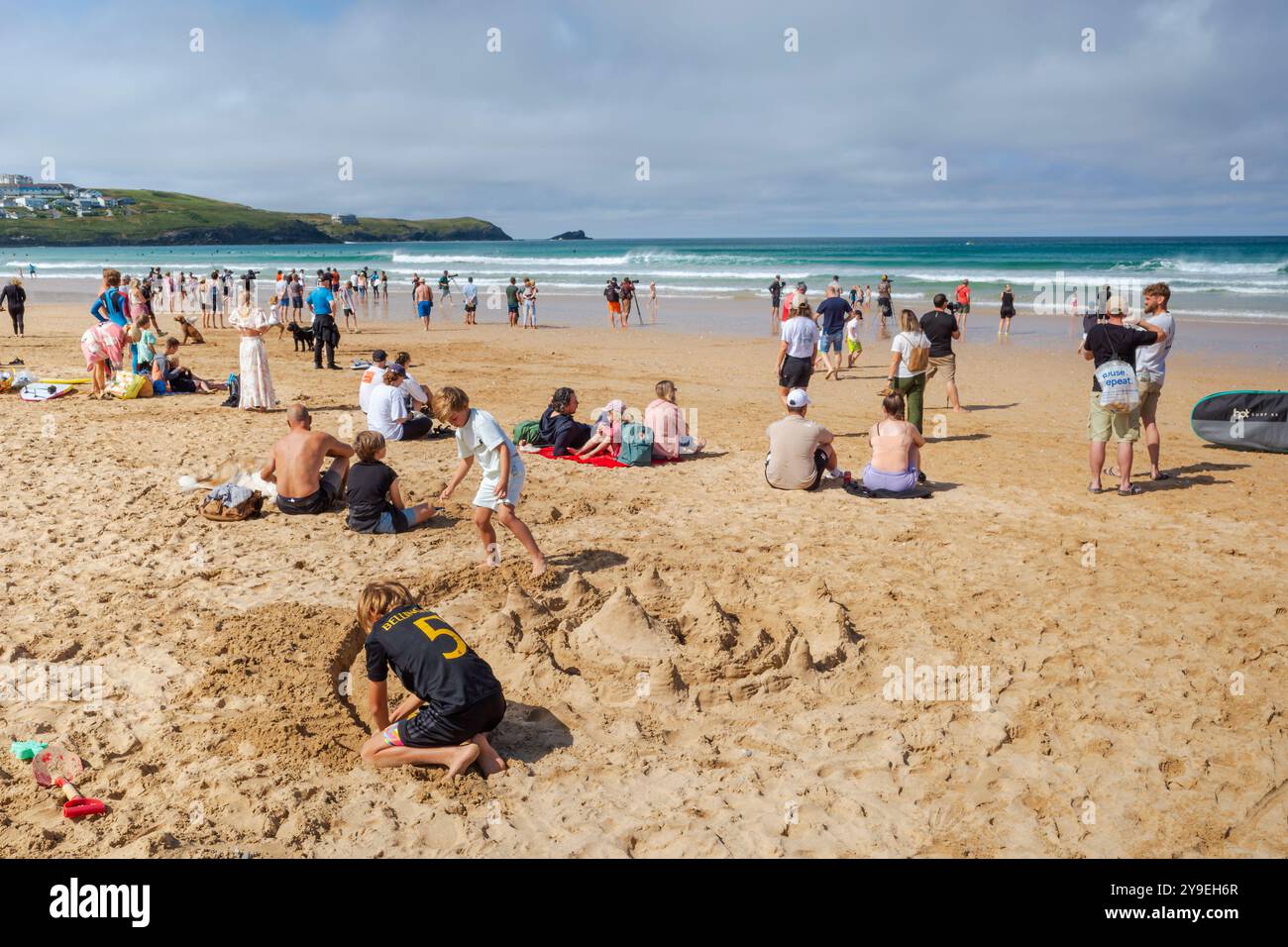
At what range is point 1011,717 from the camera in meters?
5.33

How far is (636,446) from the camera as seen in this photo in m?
10.6

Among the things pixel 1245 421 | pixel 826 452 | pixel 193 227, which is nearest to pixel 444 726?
pixel 826 452

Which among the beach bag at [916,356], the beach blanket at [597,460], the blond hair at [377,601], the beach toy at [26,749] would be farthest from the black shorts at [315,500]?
the beach bag at [916,356]

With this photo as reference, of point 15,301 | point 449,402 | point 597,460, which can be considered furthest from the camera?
point 15,301

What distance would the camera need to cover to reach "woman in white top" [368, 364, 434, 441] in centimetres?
1108

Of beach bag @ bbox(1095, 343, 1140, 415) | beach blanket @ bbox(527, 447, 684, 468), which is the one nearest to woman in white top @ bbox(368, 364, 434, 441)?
beach blanket @ bbox(527, 447, 684, 468)

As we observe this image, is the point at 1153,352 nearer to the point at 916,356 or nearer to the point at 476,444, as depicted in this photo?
the point at 916,356

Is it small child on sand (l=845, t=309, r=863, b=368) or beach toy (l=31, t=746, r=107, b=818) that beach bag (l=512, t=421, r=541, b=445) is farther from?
small child on sand (l=845, t=309, r=863, b=368)

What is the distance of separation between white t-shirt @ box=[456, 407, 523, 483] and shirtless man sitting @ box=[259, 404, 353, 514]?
213 centimetres

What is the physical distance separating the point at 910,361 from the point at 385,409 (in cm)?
627
